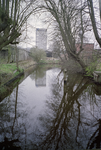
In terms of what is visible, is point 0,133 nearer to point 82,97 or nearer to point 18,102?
point 18,102

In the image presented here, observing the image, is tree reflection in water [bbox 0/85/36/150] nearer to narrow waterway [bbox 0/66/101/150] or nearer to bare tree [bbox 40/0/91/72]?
narrow waterway [bbox 0/66/101/150]

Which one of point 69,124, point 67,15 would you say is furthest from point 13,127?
point 67,15

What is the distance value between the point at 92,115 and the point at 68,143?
1.81 meters

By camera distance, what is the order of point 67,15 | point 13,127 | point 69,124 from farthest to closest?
point 67,15, point 69,124, point 13,127

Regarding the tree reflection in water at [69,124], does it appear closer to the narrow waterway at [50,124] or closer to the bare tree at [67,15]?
the narrow waterway at [50,124]

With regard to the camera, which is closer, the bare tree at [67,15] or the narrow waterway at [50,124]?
the narrow waterway at [50,124]

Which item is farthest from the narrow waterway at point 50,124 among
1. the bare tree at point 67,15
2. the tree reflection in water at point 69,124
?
the bare tree at point 67,15

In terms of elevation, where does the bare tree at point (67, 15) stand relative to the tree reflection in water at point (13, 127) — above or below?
above

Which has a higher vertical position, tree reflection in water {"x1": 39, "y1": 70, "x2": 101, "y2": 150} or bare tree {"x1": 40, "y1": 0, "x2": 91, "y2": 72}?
bare tree {"x1": 40, "y1": 0, "x2": 91, "y2": 72}

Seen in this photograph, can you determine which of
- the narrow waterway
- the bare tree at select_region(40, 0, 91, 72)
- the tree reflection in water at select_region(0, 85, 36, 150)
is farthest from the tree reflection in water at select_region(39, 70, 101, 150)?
the bare tree at select_region(40, 0, 91, 72)

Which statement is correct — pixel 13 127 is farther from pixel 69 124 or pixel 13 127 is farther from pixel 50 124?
pixel 69 124

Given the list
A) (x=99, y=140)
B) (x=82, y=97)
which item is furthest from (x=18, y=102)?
(x=99, y=140)

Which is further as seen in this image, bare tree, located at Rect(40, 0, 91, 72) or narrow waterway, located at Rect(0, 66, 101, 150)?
bare tree, located at Rect(40, 0, 91, 72)

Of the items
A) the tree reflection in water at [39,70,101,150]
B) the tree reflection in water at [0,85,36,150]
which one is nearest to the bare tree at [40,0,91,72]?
the tree reflection in water at [39,70,101,150]
